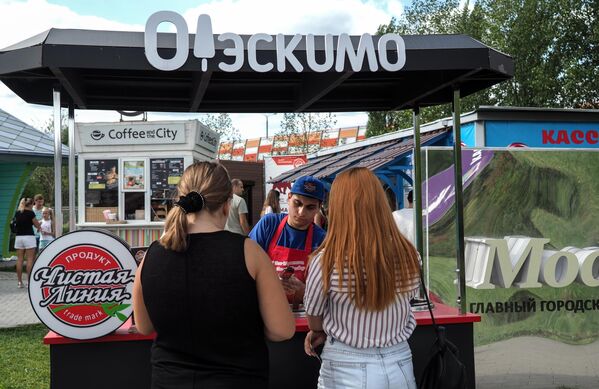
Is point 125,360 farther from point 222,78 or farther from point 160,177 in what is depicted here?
point 160,177

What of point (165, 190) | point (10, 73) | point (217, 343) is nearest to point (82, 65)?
point (10, 73)

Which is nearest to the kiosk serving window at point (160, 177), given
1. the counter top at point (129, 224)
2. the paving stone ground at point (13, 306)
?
the counter top at point (129, 224)

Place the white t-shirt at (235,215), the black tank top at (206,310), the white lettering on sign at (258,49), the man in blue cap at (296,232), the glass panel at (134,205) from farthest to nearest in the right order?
the glass panel at (134,205) < the white t-shirt at (235,215) < the man in blue cap at (296,232) < the white lettering on sign at (258,49) < the black tank top at (206,310)

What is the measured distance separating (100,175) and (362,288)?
1026cm

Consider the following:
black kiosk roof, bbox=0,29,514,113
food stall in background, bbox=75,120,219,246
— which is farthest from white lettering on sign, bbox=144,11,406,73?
food stall in background, bbox=75,120,219,246

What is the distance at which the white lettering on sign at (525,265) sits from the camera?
557 centimetres

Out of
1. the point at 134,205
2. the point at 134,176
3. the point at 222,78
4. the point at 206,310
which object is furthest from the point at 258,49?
the point at 134,205

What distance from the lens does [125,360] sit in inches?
132

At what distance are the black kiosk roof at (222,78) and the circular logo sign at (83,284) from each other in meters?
0.90

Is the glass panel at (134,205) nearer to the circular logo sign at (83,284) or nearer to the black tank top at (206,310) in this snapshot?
the circular logo sign at (83,284)

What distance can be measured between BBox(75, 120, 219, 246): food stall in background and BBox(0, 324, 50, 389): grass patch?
3.62 meters

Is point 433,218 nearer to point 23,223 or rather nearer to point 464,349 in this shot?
point 464,349

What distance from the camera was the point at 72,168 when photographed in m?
4.18

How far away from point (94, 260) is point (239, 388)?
1.35 metres
